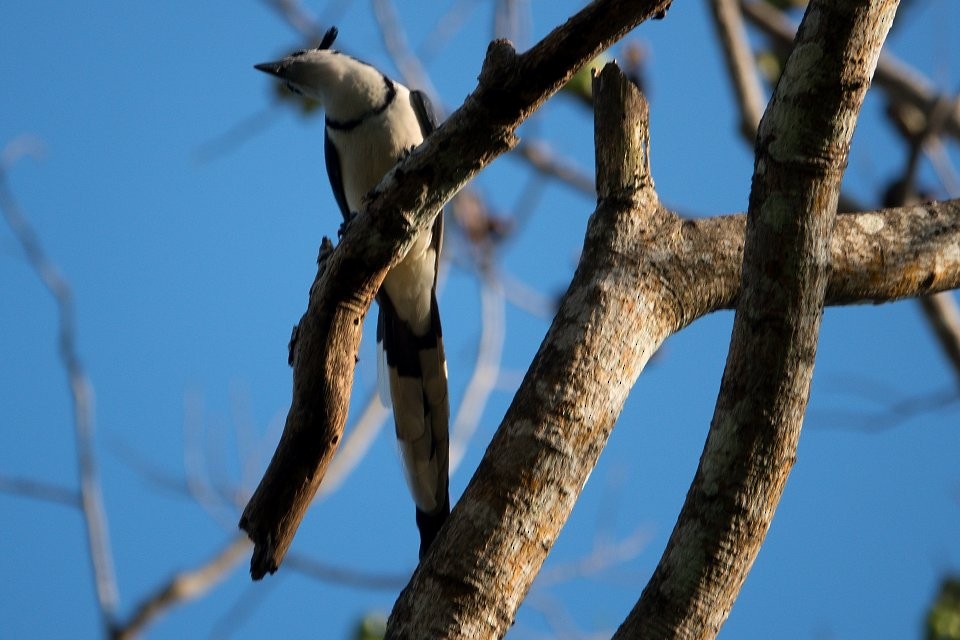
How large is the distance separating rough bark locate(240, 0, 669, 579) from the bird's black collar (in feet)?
5.61

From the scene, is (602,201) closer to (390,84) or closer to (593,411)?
(593,411)

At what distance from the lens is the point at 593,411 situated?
7.66 feet

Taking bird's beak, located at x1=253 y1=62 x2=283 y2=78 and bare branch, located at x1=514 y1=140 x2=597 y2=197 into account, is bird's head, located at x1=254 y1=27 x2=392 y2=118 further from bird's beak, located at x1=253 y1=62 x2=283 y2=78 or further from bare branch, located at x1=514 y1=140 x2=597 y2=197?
bare branch, located at x1=514 y1=140 x2=597 y2=197

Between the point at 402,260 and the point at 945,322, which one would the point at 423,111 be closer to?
the point at 402,260

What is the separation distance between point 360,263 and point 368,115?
1.81 metres

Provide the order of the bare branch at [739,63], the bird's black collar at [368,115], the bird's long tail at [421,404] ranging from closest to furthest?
the bird's long tail at [421,404], the bird's black collar at [368,115], the bare branch at [739,63]

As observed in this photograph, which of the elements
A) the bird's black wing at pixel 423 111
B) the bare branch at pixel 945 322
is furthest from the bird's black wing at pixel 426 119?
the bare branch at pixel 945 322

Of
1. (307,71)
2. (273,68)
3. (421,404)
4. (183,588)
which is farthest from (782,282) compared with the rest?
(183,588)

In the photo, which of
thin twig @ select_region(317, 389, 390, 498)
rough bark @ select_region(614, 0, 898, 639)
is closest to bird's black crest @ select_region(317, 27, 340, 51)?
thin twig @ select_region(317, 389, 390, 498)

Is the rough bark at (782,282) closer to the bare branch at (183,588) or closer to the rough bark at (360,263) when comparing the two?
the rough bark at (360,263)

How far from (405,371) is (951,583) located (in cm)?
319

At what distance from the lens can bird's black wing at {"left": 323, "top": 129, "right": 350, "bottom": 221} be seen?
13.8 feet

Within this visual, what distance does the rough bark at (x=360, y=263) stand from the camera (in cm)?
223

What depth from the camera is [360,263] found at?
238cm
